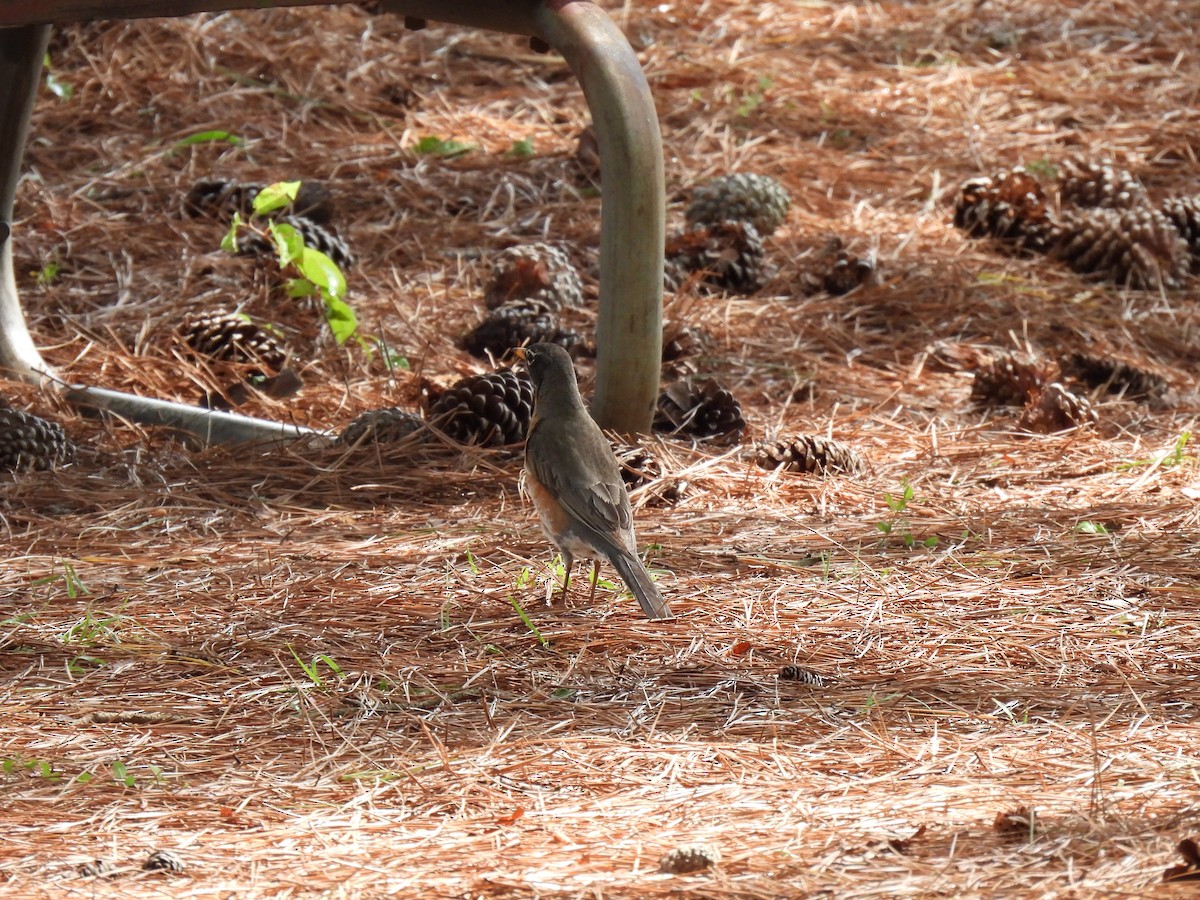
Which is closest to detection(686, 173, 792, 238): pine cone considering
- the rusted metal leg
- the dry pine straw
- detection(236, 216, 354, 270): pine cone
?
A: the dry pine straw

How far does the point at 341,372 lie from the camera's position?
5.11 meters

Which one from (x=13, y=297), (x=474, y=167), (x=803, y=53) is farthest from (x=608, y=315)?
(x=803, y=53)

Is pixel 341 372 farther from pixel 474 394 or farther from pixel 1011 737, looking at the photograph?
pixel 1011 737

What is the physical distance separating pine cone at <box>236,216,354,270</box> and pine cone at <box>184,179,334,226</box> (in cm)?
14

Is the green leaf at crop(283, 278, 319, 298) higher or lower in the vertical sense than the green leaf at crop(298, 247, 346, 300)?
lower

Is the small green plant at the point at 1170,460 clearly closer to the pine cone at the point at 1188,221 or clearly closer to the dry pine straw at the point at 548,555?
the dry pine straw at the point at 548,555

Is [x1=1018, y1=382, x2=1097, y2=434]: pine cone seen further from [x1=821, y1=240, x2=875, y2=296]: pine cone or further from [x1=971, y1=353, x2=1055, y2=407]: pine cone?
[x1=821, y1=240, x2=875, y2=296]: pine cone

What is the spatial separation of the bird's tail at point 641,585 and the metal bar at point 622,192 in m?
1.10

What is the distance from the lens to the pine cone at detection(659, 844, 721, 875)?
1.97 metres

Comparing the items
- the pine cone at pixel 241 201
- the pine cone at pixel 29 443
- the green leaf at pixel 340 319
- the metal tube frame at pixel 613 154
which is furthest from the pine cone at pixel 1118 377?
the pine cone at pixel 29 443

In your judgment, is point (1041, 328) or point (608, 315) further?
point (1041, 328)

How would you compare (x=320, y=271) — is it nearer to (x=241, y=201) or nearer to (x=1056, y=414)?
(x=241, y=201)

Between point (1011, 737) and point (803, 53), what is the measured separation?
21.3 feet

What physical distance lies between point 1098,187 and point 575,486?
404 centimetres
